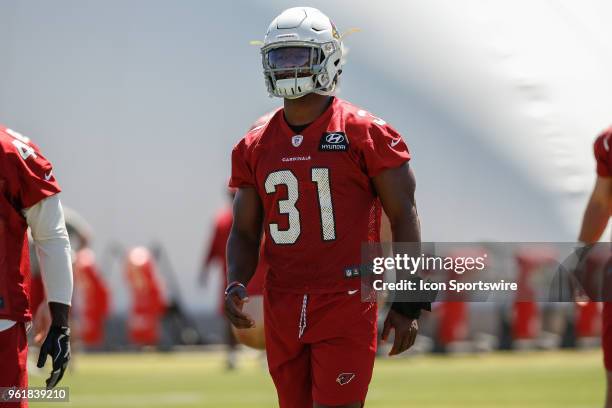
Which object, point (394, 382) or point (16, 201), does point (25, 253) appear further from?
point (394, 382)

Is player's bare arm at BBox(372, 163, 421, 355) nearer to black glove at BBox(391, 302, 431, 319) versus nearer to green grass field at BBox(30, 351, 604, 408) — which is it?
black glove at BBox(391, 302, 431, 319)

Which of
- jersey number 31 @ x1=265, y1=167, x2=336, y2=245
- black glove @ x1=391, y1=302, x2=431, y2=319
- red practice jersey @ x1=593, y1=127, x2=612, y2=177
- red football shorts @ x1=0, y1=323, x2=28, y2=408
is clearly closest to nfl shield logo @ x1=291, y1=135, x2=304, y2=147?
jersey number 31 @ x1=265, y1=167, x2=336, y2=245

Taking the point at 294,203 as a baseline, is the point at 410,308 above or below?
below

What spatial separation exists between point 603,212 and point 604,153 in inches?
11.5

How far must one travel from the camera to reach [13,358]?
5.03 m

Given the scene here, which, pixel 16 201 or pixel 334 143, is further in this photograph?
pixel 334 143

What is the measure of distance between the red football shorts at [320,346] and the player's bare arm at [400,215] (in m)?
0.12

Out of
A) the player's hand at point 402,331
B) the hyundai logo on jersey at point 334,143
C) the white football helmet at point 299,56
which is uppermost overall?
the white football helmet at point 299,56

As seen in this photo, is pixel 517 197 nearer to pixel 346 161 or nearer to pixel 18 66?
pixel 18 66

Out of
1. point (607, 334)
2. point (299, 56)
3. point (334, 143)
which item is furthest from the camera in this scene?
point (607, 334)

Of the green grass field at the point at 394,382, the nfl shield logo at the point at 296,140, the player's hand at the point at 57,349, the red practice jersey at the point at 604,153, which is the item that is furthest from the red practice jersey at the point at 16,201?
the green grass field at the point at 394,382

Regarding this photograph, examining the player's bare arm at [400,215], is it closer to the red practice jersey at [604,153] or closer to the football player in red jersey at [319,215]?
the football player in red jersey at [319,215]

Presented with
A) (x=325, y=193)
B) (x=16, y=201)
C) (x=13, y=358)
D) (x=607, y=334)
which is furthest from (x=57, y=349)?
(x=607, y=334)

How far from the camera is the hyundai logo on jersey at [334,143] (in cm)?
530
